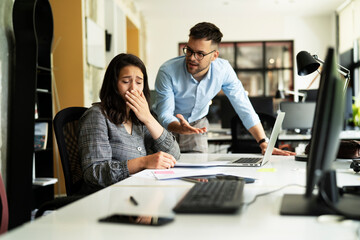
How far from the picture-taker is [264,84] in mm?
9352

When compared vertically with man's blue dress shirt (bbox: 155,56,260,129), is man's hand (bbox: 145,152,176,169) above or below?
below

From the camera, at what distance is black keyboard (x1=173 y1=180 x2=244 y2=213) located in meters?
0.85

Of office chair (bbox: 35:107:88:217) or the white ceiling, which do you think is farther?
the white ceiling

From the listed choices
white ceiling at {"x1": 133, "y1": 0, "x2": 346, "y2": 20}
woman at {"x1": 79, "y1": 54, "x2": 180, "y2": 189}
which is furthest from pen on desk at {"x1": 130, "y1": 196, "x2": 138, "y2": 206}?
white ceiling at {"x1": 133, "y1": 0, "x2": 346, "y2": 20}

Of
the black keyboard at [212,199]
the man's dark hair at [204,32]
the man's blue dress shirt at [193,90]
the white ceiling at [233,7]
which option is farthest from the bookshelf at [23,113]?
the white ceiling at [233,7]

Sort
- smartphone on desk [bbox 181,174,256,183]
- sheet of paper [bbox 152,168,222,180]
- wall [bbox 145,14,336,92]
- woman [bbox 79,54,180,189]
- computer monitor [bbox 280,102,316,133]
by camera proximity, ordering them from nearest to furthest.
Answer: smartphone on desk [bbox 181,174,256,183] → sheet of paper [bbox 152,168,222,180] → woman [bbox 79,54,180,189] → computer monitor [bbox 280,102,316,133] → wall [bbox 145,14,336,92]

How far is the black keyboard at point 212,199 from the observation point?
2.79 ft

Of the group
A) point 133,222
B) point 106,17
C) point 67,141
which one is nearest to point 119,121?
point 67,141

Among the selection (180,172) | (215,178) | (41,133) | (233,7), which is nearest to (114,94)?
(180,172)

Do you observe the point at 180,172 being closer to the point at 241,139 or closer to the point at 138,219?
the point at 138,219

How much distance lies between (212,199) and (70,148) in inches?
37.3

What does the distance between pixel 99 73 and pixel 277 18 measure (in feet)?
17.4

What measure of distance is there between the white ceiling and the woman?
6.37 m

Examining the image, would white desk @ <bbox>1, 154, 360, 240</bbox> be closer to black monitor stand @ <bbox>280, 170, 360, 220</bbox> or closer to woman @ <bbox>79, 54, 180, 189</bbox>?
black monitor stand @ <bbox>280, 170, 360, 220</bbox>
